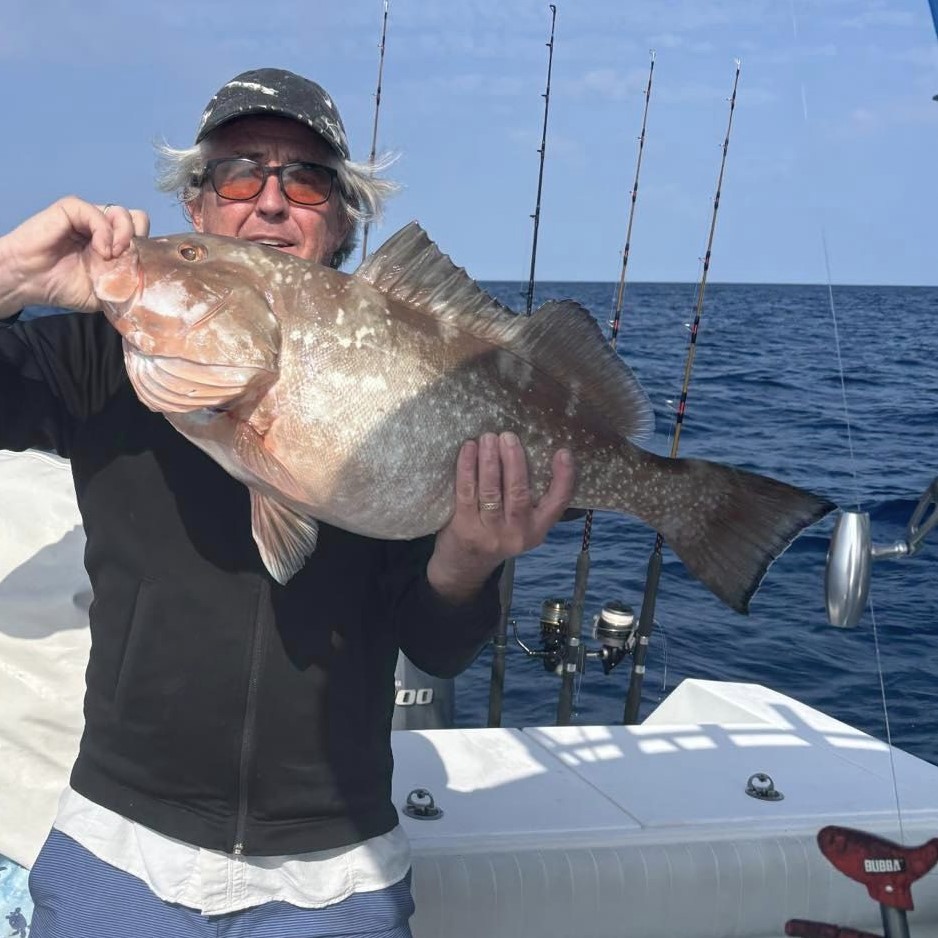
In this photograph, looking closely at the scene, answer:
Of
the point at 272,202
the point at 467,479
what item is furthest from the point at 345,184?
the point at 467,479

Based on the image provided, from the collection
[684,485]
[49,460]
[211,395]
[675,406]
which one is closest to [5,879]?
[49,460]

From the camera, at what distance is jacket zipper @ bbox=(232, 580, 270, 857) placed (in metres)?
2.23

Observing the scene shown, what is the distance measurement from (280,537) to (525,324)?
690mm

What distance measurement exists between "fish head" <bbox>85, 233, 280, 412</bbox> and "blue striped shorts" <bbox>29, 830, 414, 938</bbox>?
3.20 ft

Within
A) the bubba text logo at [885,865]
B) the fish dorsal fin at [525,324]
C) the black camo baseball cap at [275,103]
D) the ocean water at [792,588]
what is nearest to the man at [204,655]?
the fish dorsal fin at [525,324]

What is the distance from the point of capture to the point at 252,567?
7.42ft

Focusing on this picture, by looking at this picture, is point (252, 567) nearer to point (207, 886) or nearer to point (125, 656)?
point (125, 656)

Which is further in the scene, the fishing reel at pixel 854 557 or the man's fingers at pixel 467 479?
the fishing reel at pixel 854 557

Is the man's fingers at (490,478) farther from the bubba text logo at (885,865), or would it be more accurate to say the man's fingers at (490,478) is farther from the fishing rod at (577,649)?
the fishing rod at (577,649)

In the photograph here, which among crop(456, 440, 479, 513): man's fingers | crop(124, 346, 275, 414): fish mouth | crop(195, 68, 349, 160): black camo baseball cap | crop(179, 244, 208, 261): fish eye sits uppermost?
crop(195, 68, 349, 160): black camo baseball cap

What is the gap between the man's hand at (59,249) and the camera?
2102mm

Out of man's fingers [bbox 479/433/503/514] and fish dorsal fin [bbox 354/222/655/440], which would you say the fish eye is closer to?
fish dorsal fin [bbox 354/222/655/440]

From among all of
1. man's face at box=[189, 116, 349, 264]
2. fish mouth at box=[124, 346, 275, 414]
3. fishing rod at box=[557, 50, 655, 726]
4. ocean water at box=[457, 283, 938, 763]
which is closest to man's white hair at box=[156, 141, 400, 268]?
man's face at box=[189, 116, 349, 264]

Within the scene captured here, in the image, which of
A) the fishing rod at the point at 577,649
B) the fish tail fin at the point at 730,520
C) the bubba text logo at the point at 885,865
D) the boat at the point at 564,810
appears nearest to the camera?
the fish tail fin at the point at 730,520
